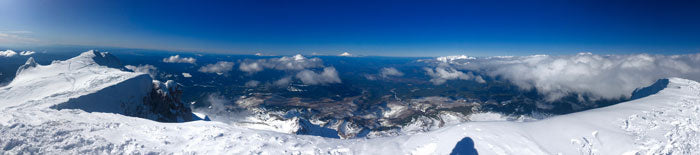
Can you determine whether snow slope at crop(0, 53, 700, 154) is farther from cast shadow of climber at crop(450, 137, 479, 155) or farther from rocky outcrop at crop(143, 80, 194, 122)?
rocky outcrop at crop(143, 80, 194, 122)

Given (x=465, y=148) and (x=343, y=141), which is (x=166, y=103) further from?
(x=465, y=148)

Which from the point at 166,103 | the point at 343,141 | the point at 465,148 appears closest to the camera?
the point at 465,148

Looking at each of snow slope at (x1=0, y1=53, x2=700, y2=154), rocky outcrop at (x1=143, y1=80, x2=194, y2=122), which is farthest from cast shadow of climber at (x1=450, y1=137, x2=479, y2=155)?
rocky outcrop at (x1=143, y1=80, x2=194, y2=122)

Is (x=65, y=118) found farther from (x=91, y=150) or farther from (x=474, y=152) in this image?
(x=474, y=152)

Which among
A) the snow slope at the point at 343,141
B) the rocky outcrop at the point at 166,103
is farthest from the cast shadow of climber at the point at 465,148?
the rocky outcrop at the point at 166,103

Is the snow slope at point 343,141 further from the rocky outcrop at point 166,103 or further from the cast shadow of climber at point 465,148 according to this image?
the rocky outcrop at point 166,103

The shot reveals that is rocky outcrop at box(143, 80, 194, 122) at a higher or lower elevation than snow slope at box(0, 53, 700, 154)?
lower

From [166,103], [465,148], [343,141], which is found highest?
[465,148]

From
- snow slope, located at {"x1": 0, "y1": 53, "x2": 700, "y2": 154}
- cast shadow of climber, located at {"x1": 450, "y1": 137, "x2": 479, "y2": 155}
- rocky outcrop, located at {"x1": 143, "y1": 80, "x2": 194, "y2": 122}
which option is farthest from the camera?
rocky outcrop, located at {"x1": 143, "y1": 80, "x2": 194, "y2": 122}

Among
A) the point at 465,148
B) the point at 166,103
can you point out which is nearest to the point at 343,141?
the point at 465,148

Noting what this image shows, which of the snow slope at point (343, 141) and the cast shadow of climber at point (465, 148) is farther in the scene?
the cast shadow of climber at point (465, 148)

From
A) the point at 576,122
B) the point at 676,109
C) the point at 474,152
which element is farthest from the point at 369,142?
the point at 676,109
